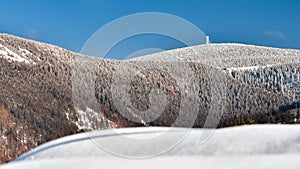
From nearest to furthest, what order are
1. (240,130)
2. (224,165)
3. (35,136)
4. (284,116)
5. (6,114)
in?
(224,165)
(240,130)
(284,116)
(35,136)
(6,114)

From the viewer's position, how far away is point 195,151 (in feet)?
25.2

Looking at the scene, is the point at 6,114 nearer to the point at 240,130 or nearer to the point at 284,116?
the point at 284,116

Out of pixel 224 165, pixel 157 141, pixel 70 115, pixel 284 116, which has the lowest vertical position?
pixel 224 165

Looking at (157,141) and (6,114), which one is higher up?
(6,114)

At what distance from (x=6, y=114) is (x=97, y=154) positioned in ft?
545

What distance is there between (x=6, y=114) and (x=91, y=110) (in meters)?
30.3

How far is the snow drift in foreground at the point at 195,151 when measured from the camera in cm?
714

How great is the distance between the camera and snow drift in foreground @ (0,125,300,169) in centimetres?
714

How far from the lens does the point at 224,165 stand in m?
7.07

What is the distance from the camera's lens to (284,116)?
14075 centimetres

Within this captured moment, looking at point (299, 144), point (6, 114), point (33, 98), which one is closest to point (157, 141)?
point (299, 144)

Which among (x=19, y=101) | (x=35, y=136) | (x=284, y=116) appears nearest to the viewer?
(x=284, y=116)

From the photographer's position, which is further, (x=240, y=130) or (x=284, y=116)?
(x=284, y=116)

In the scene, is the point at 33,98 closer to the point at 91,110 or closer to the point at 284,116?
the point at 91,110
